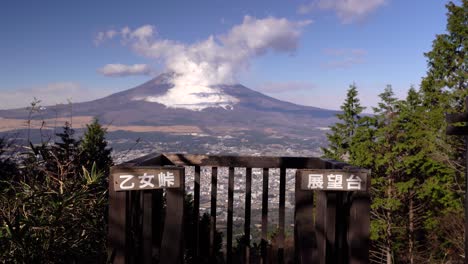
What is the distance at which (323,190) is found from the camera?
9.41ft

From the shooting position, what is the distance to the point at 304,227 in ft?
9.80

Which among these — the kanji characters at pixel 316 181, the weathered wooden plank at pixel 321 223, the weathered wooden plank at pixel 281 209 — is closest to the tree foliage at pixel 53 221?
the weathered wooden plank at pixel 281 209

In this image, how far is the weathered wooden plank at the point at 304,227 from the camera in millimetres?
2709

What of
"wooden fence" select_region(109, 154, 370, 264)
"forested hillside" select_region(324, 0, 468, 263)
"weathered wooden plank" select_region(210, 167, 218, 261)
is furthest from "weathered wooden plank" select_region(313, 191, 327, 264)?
"forested hillside" select_region(324, 0, 468, 263)

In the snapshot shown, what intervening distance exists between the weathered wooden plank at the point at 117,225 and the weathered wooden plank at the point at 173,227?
29cm

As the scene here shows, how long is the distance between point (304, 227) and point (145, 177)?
1235mm

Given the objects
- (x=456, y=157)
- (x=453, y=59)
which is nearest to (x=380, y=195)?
(x=456, y=157)

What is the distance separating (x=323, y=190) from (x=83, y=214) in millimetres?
2300

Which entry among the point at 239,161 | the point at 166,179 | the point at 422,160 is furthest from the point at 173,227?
the point at 422,160

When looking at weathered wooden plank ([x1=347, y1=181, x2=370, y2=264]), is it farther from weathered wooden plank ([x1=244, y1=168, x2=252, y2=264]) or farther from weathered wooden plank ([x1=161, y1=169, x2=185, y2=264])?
weathered wooden plank ([x1=244, y1=168, x2=252, y2=264])

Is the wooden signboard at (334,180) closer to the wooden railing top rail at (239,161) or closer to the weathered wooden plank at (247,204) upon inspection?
the wooden railing top rail at (239,161)

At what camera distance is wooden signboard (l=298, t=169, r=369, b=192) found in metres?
2.80

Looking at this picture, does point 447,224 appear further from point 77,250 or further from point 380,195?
point 77,250

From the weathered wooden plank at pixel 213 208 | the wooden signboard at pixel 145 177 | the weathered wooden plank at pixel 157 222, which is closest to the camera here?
the wooden signboard at pixel 145 177
